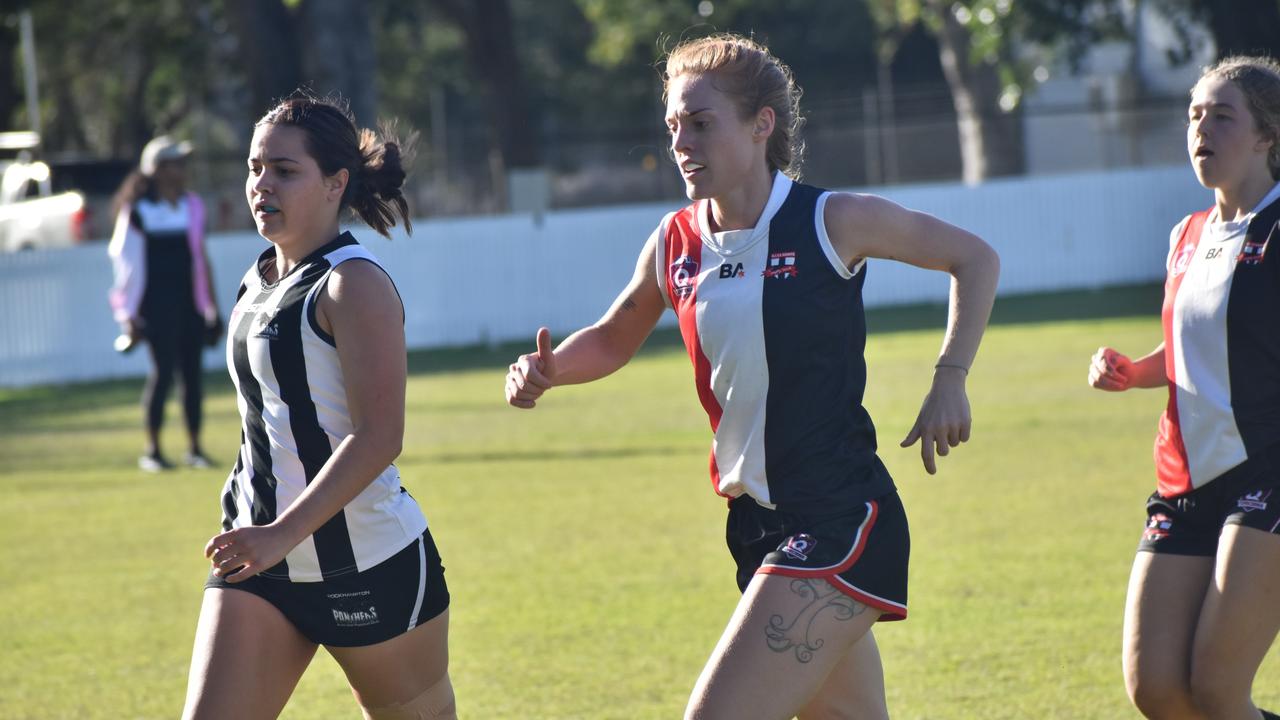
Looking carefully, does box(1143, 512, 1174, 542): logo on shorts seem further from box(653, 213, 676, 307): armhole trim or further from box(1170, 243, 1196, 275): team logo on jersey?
box(653, 213, 676, 307): armhole trim

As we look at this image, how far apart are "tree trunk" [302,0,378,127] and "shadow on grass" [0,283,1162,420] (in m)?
6.58

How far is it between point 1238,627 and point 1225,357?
69 centimetres

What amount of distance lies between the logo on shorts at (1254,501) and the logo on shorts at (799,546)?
120cm

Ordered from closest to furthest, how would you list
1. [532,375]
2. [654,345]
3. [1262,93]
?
1. [532,375]
2. [1262,93]
3. [654,345]

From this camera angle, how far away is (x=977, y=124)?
3453cm

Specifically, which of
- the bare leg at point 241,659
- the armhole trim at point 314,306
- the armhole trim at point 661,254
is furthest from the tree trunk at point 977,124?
the bare leg at point 241,659

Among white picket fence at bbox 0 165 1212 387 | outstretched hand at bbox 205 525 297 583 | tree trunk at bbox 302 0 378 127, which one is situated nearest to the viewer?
outstretched hand at bbox 205 525 297 583

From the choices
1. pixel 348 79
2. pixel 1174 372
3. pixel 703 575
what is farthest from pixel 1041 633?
pixel 348 79

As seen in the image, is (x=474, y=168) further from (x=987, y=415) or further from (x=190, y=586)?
(x=190, y=586)

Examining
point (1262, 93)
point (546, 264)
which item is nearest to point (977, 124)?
point (546, 264)

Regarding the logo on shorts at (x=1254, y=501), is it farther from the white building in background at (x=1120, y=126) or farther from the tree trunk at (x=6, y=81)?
the tree trunk at (x=6, y=81)

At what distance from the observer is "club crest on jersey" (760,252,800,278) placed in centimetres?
395

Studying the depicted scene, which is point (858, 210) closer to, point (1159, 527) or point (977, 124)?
point (1159, 527)

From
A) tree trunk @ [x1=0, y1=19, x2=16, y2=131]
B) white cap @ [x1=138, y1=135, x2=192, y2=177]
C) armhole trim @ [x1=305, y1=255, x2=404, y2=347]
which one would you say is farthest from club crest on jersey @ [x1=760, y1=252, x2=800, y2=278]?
tree trunk @ [x1=0, y1=19, x2=16, y2=131]
